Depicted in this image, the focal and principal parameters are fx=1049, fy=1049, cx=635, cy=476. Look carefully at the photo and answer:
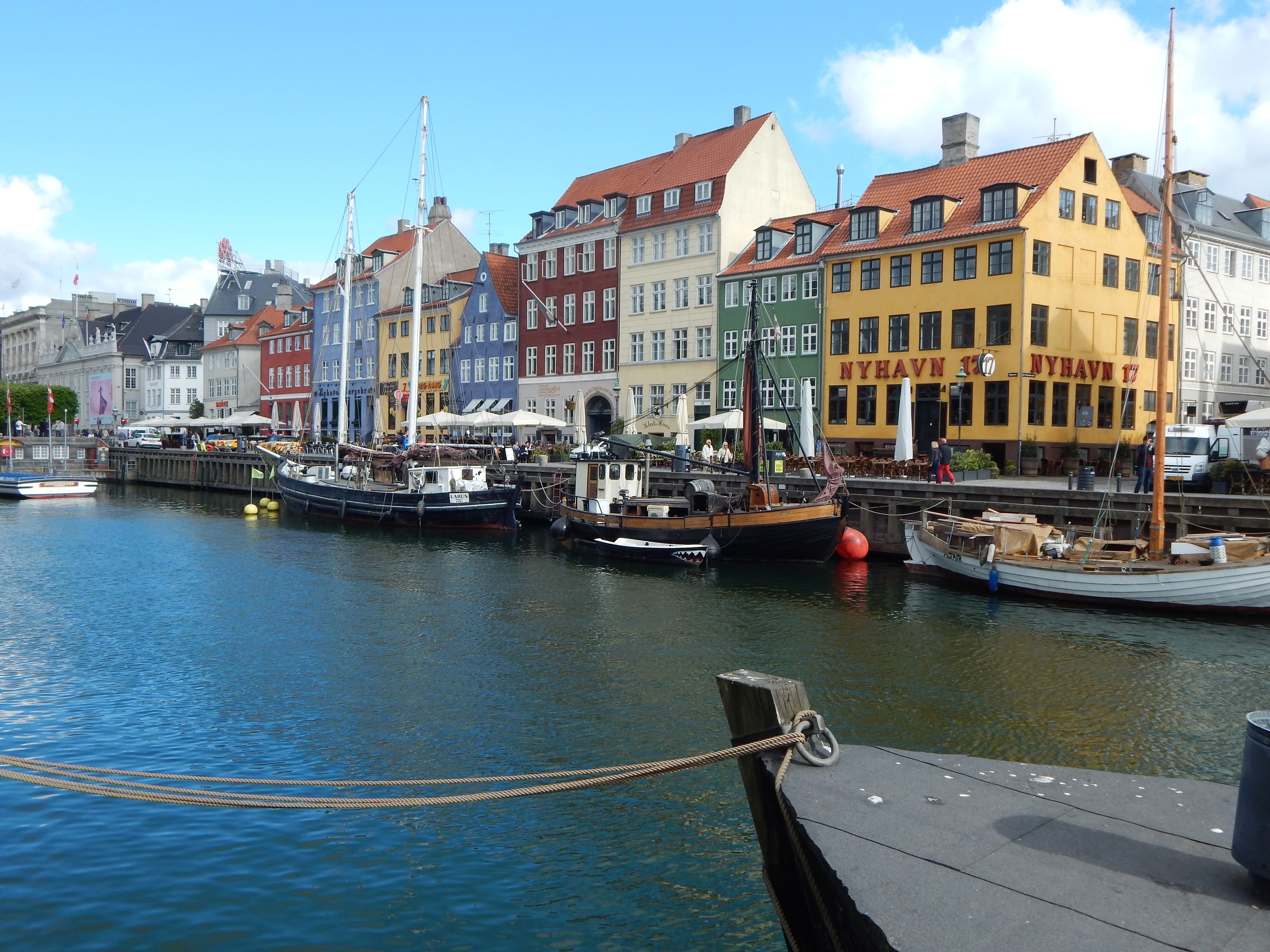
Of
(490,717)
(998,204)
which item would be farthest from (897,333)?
(490,717)

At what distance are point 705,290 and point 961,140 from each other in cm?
1530

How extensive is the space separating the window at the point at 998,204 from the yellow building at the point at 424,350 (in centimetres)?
4058

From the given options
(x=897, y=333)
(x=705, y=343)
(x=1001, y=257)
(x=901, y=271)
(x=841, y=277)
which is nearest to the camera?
(x=1001, y=257)

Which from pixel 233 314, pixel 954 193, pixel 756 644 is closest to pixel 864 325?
pixel 954 193

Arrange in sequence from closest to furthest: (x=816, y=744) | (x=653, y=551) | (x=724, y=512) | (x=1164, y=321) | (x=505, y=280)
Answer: (x=816, y=744), (x=1164, y=321), (x=724, y=512), (x=653, y=551), (x=505, y=280)

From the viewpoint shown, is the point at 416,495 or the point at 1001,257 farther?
the point at 416,495

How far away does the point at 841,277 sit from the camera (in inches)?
2023

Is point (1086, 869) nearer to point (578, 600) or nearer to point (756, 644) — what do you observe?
point (756, 644)

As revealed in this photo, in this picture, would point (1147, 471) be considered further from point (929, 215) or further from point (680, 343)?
point (680, 343)

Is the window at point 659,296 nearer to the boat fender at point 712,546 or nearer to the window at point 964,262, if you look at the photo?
the window at point 964,262

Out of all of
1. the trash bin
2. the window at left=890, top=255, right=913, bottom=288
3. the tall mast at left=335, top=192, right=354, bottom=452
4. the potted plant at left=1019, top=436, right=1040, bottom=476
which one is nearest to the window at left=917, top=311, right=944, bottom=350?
the window at left=890, top=255, right=913, bottom=288

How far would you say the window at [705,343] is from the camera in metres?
58.3

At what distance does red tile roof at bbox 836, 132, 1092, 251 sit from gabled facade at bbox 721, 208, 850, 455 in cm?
246

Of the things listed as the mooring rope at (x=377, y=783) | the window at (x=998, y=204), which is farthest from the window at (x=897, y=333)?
the mooring rope at (x=377, y=783)
